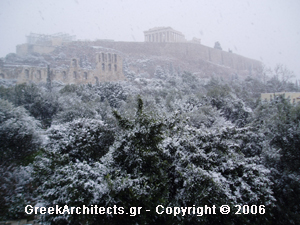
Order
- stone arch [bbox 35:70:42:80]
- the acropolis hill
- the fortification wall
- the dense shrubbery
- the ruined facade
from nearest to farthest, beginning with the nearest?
the dense shrubbery, the ruined facade, stone arch [bbox 35:70:42:80], the acropolis hill, the fortification wall

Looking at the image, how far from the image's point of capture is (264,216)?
194 inches

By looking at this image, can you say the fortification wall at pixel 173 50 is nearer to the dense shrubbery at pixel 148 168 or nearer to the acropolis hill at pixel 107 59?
the acropolis hill at pixel 107 59

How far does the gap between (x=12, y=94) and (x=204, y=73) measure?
4750 cm

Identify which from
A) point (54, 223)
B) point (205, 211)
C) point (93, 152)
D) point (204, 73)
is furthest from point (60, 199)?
point (204, 73)

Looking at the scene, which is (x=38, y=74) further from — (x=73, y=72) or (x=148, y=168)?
(x=148, y=168)

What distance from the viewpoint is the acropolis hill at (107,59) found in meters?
32.4

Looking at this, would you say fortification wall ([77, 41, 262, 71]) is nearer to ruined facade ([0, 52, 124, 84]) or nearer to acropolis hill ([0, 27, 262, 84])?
acropolis hill ([0, 27, 262, 84])

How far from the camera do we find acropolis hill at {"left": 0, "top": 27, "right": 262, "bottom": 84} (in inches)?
1276

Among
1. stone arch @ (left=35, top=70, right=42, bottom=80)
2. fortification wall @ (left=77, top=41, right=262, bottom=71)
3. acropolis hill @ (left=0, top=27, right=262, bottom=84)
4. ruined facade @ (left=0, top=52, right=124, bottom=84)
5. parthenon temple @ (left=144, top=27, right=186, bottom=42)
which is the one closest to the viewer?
ruined facade @ (left=0, top=52, right=124, bottom=84)

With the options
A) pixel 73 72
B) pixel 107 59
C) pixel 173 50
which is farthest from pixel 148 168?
pixel 173 50

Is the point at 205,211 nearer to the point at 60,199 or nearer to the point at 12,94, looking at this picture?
the point at 60,199

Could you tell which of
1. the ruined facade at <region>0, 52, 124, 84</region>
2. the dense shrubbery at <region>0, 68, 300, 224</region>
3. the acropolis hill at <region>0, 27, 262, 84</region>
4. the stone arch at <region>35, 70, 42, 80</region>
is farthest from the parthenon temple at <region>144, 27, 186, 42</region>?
the dense shrubbery at <region>0, 68, 300, 224</region>

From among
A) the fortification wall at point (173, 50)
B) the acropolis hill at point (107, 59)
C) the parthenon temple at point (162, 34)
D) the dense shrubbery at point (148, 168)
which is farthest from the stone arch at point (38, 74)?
the parthenon temple at point (162, 34)

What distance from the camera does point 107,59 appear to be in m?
36.6
